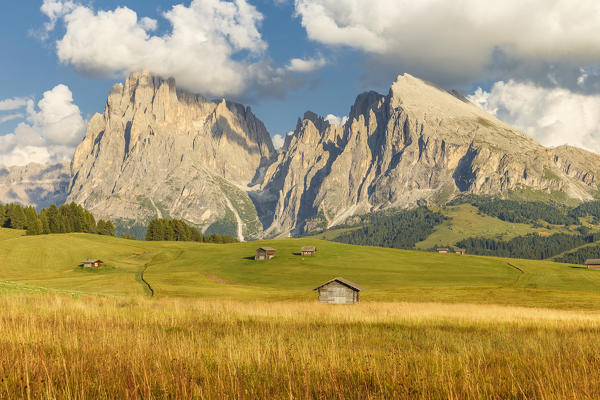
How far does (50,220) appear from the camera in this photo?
16550 cm

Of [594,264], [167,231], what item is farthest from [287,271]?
[167,231]

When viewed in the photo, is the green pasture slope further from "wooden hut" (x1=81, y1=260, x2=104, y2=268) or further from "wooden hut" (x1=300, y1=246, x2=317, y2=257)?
"wooden hut" (x1=300, y1=246, x2=317, y2=257)

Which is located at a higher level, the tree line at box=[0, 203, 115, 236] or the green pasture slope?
the tree line at box=[0, 203, 115, 236]

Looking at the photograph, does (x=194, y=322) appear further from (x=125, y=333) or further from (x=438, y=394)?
(x=438, y=394)

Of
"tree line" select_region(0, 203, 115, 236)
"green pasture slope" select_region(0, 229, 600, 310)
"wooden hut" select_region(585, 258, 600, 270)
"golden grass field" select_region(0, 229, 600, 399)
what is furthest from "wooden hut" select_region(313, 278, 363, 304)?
"tree line" select_region(0, 203, 115, 236)

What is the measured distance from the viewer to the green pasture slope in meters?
76.2

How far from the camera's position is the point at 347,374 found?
5.74 metres

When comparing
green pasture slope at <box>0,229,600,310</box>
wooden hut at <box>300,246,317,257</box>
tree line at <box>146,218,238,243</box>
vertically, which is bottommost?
green pasture slope at <box>0,229,600,310</box>

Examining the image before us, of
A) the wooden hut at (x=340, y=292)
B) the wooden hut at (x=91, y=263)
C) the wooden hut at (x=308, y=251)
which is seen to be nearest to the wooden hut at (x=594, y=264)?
the wooden hut at (x=308, y=251)

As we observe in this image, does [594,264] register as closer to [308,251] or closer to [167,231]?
[308,251]

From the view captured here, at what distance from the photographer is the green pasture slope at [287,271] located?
76250 mm

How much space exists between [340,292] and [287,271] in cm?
4894

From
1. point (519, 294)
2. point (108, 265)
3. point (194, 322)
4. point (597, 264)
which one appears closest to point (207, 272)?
point (108, 265)

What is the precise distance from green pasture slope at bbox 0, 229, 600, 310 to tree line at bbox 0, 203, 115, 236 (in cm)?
893
